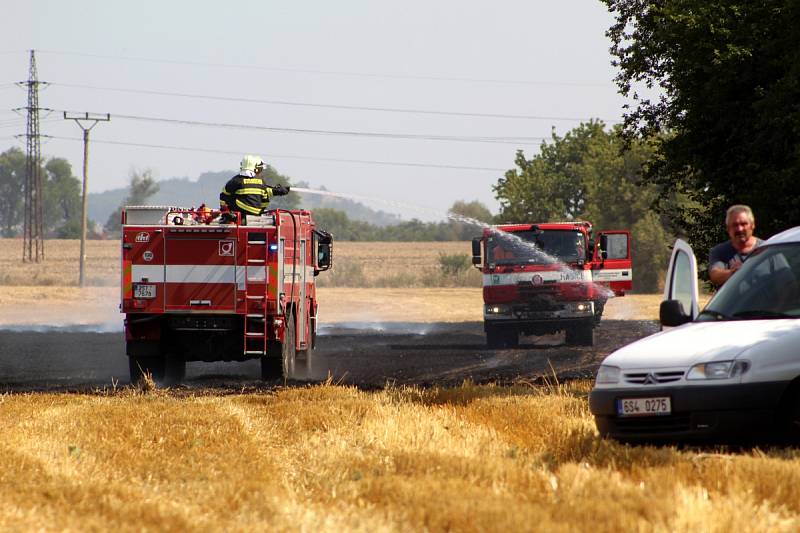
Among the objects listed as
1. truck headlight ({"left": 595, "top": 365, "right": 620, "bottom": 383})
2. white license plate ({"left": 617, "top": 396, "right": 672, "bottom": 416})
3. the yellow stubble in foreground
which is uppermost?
truck headlight ({"left": 595, "top": 365, "right": 620, "bottom": 383})

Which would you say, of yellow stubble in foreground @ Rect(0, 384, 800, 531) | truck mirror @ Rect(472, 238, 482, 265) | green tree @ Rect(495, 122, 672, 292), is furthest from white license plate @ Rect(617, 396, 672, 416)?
green tree @ Rect(495, 122, 672, 292)

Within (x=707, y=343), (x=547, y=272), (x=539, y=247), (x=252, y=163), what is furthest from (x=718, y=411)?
(x=539, y=247)

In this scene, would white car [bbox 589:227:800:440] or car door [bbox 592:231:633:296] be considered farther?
car door [bbox 592:231:633:296]

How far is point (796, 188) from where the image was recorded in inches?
703

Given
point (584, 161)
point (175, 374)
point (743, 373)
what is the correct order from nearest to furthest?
point (743, 373) < point (175, 374) < point (584, 161)

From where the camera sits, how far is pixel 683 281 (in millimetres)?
10617

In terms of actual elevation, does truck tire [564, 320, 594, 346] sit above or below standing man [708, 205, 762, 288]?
below

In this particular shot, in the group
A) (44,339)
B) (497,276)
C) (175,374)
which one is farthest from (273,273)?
(44,339)

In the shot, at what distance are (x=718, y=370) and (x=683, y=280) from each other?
1.48m

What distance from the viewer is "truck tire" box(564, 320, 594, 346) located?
2642 centimetres

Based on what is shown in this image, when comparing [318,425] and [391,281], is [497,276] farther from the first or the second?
[391,281]

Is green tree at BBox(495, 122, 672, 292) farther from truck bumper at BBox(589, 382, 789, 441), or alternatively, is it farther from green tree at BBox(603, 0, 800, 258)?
truck bumper at BBox(589, 382, 789, 441)

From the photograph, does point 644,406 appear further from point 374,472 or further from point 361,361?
point 361,361

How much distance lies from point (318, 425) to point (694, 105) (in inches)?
416
